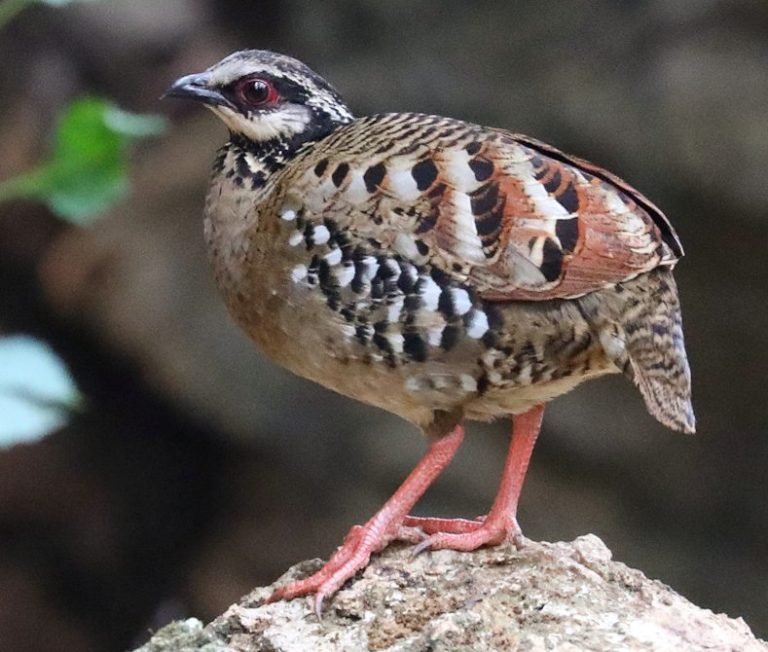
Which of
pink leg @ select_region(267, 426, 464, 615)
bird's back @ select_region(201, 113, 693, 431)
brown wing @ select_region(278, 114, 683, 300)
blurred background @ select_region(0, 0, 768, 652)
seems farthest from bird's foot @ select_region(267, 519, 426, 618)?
blurred background @ select_region(0, 0, 768, 652)

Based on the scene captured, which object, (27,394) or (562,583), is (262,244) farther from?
(562,583)

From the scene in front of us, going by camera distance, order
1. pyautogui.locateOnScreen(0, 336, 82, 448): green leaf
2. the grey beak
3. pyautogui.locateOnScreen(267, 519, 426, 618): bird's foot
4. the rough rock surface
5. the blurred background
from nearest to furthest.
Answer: pyautogui.locateOnScreen(0, 336, 82, 448): green leaf
the rough rock surface
pyautogui.locateOnScreen(267, 519, 426, 618): bird's foot
the grey beak
the blurred background

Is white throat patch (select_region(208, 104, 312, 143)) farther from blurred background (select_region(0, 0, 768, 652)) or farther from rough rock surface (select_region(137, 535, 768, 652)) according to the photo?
blurred background (select_region(0, 0, 768, 652))

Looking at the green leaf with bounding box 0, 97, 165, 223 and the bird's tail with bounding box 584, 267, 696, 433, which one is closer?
the bird's tail with bounding box 584, 267, 696, 433

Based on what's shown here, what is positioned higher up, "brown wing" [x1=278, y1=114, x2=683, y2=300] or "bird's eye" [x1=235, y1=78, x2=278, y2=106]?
"bird's eye" [x1=235, y1=78, x2=278, y2=106]

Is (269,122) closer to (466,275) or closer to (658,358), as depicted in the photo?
(466,275)

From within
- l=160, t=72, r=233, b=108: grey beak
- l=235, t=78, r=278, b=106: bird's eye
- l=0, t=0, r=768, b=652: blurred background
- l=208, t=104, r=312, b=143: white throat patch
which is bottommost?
l=0, t=0, r=768, b=652: blurred background

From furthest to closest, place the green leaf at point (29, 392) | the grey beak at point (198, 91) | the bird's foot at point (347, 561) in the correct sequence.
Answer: the grey beak at point (198, 91), the bird's foot at point (347, 561), the green leaf at point (29, 392)

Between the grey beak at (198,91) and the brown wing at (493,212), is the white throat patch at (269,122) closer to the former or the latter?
the grey beak at (198,91)

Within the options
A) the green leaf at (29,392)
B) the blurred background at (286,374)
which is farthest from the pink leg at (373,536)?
the blurred background at (286,374)
